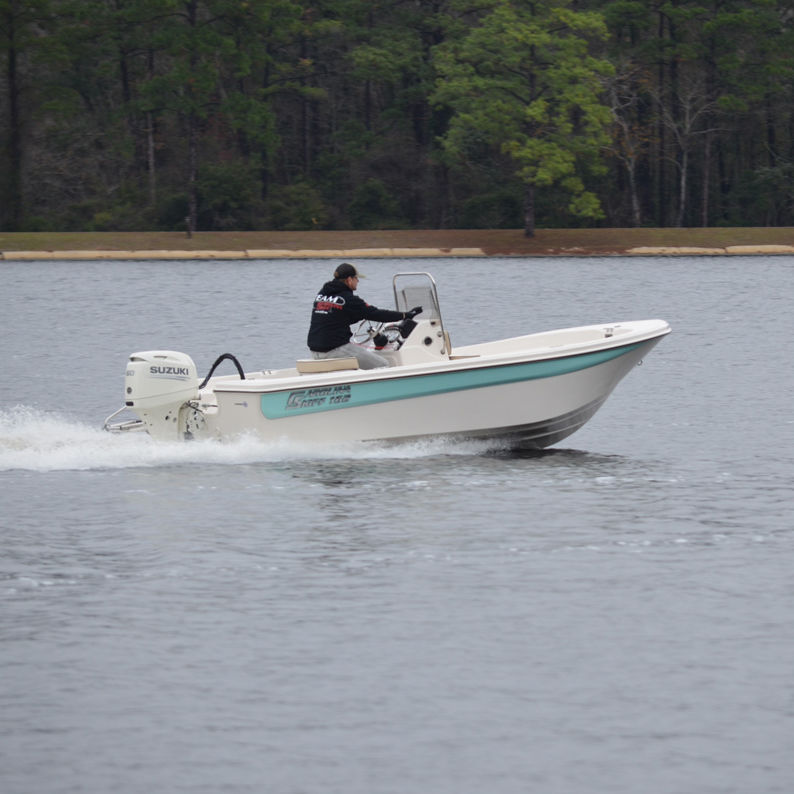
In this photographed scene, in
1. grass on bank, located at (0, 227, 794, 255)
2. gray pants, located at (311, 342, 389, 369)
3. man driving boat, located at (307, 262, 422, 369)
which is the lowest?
gray pants, located at (311, 342, 389, 369)

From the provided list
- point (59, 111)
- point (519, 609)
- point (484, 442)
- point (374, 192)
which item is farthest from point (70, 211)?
point (519, 609)

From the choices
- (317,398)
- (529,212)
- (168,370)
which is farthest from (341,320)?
(529,212)

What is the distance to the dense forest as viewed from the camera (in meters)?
61.8

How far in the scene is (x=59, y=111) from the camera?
64500 millimetres

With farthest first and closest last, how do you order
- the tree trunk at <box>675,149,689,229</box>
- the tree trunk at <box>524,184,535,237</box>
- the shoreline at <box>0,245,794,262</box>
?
1. the tree trunk at <box>675,149,689,229</box>
2. the tree trunk at <box>524,184,535,237</box>
3. the shoreline at <box>0,245,794,262</box>

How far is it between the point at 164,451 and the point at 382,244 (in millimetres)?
44729

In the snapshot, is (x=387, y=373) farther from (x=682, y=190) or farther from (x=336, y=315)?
(x=682, y=190)

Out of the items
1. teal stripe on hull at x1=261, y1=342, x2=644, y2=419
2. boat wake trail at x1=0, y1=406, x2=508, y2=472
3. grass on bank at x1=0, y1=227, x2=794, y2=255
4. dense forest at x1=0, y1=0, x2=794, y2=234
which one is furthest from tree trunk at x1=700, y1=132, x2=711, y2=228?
teal stripe on hull at x1=261, y1=342, x2=644, y2=419

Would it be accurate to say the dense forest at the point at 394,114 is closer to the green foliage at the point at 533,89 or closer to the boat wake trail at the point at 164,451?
the green foliage at the point at 533,89

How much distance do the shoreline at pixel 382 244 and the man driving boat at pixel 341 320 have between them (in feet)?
142

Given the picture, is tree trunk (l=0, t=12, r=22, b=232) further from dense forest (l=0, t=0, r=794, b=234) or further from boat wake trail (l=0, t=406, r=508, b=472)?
boat wake trail (l=0, t=406, r=508, b=472)

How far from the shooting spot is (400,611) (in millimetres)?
10258

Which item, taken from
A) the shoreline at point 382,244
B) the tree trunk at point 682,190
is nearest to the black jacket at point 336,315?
the shoreline at point 382,244

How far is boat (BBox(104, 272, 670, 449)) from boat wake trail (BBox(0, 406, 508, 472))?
116 mm
